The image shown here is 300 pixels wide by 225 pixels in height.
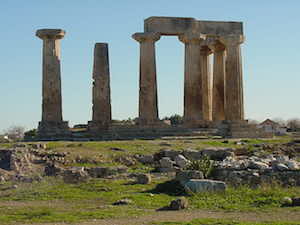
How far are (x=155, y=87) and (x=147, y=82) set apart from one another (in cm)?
85

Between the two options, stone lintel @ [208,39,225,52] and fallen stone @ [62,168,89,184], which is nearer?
fallen stone @ [62,168,89,184]

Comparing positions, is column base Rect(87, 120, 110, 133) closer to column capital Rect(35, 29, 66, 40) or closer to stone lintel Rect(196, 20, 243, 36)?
column capital Rect(35, 29, 66, 40)

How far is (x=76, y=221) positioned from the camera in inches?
607

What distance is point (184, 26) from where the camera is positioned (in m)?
47.9

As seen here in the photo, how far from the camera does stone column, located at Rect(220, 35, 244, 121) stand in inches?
1927

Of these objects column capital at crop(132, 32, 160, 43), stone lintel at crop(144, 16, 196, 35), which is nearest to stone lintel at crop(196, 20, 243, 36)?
stone lintel at crop(144, 16, 196, 35)

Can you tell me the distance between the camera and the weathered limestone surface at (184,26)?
4744 cm

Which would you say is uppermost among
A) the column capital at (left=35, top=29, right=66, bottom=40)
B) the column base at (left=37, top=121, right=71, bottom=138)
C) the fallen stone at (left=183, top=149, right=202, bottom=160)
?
the column capital at (left=35, top=29, right=66, bottom=40)

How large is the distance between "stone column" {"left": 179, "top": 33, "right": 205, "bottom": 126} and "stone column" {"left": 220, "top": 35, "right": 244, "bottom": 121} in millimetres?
2251

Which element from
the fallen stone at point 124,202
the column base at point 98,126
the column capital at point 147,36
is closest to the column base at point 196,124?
the column base at point 98,126

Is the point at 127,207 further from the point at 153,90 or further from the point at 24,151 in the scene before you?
the point at 153,90

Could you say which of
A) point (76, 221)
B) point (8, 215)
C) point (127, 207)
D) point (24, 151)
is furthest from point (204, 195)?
point (24, 151)

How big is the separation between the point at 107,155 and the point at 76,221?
1541 centimetres

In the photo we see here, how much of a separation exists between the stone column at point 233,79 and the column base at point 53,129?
13.6m
